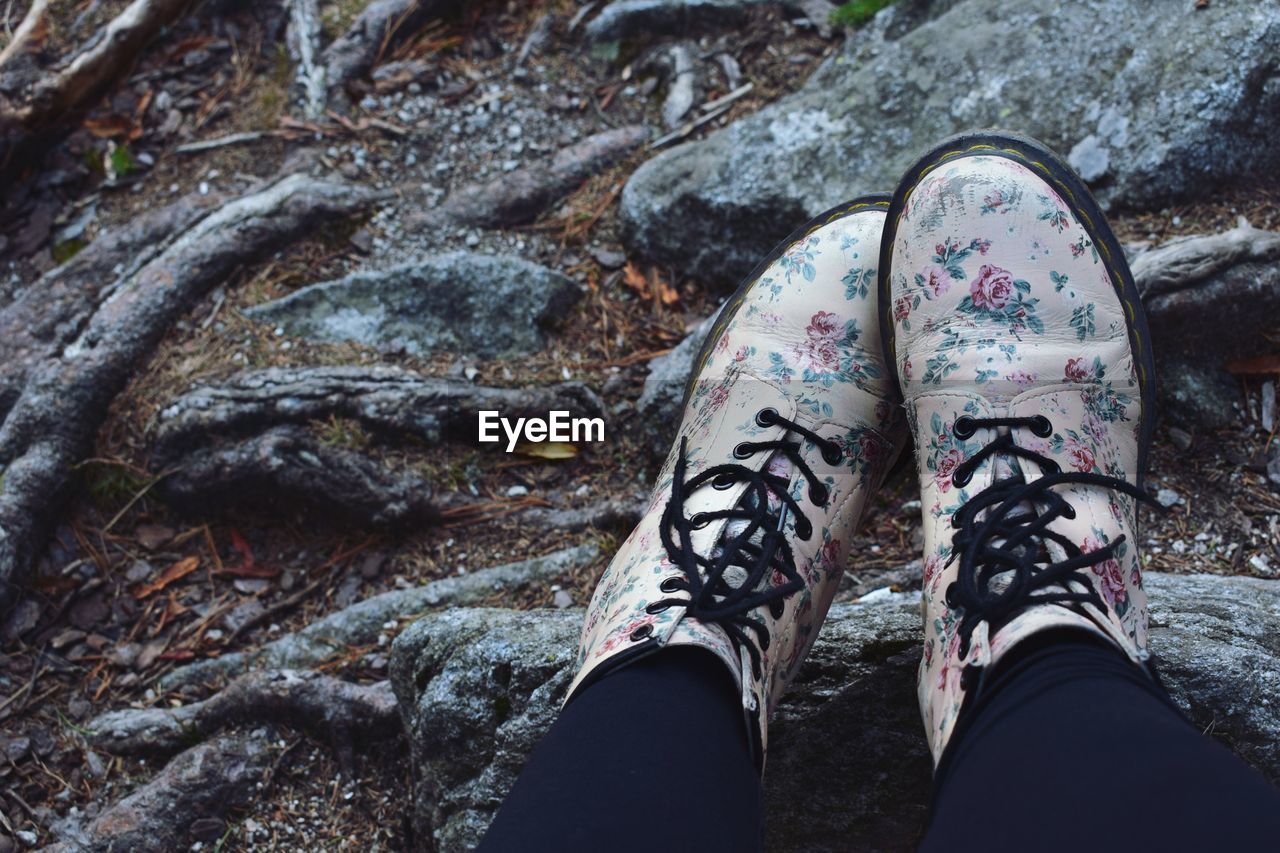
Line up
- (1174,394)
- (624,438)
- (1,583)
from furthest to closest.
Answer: (624,438) < (1,583) < (1174,394)

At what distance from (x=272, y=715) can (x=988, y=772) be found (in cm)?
163

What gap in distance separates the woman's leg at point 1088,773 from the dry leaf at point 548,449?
4.86 ft

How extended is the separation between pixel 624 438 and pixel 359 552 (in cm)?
77

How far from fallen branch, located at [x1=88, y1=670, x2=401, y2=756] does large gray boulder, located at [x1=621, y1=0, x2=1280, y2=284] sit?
1503 mm

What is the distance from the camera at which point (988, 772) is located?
1151 millimetres

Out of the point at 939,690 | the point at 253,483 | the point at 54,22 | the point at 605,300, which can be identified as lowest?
the point at 939,690

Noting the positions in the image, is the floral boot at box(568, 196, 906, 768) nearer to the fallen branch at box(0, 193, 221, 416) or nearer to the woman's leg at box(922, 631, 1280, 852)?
the woman's leg at box(922, 631, 1280, 852)

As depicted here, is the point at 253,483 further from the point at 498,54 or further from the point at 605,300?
the point at 498,54

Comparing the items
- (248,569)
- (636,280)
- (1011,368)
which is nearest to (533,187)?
(636,280)

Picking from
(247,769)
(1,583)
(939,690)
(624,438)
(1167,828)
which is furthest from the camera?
(624,438)

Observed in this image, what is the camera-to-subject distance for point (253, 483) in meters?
2.51

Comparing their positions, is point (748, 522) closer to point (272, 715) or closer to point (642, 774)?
point (642, 774)

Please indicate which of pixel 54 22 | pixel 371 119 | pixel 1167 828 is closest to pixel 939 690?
pixel 1167 828

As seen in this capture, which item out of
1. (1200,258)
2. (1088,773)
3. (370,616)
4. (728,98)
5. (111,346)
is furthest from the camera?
(728,98)
